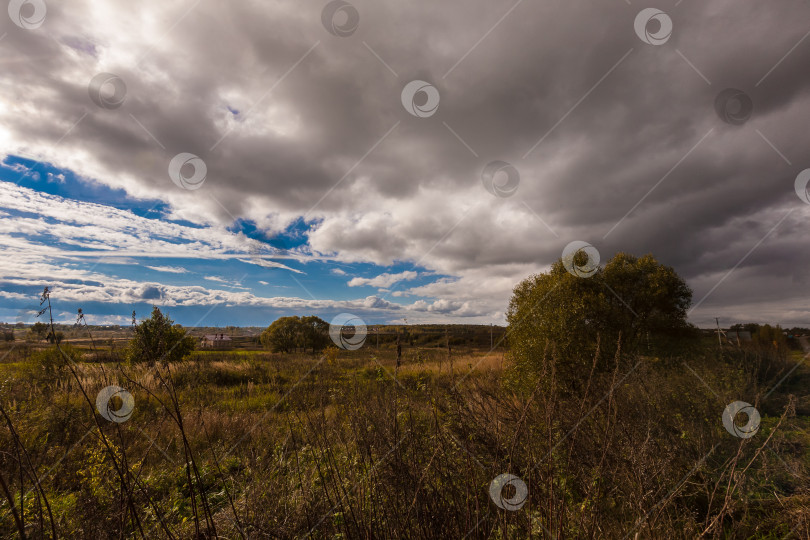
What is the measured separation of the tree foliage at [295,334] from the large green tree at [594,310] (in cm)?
4332

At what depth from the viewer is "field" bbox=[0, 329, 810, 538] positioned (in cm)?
236

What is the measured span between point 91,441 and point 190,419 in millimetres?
3221

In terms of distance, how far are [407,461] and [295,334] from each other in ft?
183

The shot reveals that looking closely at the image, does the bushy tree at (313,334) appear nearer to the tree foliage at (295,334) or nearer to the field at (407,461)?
the tree foliage at (295,334)

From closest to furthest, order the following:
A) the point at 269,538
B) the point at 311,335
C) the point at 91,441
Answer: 1. the point at 269,538
2. the point at 91,441
3. the point at 311,335

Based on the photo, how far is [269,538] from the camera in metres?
2.40

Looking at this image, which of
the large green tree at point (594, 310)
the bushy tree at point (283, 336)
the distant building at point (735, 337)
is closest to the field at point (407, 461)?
the large green tree at point (594, 310)

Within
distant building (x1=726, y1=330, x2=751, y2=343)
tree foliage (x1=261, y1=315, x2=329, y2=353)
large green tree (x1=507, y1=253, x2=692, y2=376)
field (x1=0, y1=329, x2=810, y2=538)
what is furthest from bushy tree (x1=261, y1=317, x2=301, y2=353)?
distant building (x1=726, y1=330, x2=751, y2=343)

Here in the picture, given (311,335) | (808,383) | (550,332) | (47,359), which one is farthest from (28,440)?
(311,335)

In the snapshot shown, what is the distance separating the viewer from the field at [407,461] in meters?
2.36

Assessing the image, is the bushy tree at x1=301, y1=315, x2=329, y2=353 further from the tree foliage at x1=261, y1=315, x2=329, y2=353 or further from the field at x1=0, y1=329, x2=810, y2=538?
the field at x1=0, y1=329, x2=810, y2=538

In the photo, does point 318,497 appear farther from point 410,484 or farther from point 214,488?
point 214,488

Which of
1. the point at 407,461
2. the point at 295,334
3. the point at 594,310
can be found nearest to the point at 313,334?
the point at 295,334

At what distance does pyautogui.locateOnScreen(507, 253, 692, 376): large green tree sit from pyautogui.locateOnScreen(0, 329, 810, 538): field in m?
1.50
